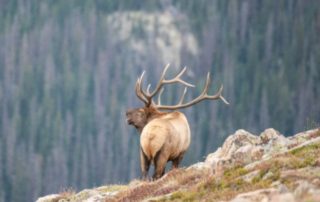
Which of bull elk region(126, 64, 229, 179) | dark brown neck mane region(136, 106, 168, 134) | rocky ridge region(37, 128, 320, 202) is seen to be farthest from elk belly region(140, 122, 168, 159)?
dark brown neck mane region(136, 106, 168, 134)

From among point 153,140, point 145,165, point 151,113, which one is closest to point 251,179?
point 153,140

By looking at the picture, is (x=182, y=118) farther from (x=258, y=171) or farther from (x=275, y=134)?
(x=258, y=171)

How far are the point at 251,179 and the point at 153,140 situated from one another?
24.7ft

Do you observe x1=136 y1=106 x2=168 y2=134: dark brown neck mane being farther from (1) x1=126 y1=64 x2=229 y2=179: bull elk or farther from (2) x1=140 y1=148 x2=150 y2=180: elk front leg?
(2) x1=140 y1=148 x2=150 y2=180: elk front leg

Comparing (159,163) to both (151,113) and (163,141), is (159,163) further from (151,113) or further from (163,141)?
(151,113)

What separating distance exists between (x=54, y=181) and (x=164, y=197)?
561 feet

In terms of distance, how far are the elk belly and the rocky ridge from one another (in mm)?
1752

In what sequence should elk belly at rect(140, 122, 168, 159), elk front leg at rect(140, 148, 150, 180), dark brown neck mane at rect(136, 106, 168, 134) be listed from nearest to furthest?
elk belly at rect(140, 122, 168, 159) < elk front leg at rect(140, 148, 150, 180) < dark brown neck mane at rect(136, 106, 168, 134)

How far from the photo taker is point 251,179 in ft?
66.7

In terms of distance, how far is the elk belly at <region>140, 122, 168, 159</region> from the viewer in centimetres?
2767

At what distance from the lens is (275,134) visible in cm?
2734

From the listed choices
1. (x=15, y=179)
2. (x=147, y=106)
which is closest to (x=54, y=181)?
(x=15, y=179)

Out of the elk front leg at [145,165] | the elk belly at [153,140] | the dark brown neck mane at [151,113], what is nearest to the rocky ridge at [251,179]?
the elk belly at [153,140]

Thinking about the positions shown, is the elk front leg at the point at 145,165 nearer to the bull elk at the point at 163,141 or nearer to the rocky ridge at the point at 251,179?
the bull elk at the point at 163,141
